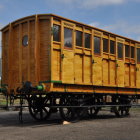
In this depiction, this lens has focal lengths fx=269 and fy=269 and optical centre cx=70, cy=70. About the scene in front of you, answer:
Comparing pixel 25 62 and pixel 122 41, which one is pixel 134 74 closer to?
pixel 122 41

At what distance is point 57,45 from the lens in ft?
37.2

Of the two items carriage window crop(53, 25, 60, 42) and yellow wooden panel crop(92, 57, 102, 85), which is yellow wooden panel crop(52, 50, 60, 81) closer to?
carriage window crop(53, 25, 60, 42)

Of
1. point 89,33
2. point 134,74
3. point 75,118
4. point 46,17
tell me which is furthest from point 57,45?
point 134,74

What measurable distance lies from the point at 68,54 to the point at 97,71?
217 cm

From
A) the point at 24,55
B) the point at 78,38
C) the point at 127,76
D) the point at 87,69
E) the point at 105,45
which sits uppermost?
the point at 78,38

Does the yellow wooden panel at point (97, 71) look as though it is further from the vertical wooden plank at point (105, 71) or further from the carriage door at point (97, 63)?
the vertical wooden plank at point (105, 71)

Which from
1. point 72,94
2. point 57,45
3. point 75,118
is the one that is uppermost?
point 57,45

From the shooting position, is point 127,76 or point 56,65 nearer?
point 56,65

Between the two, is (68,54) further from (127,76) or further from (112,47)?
(127,76)

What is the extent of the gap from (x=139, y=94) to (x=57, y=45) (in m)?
7.13

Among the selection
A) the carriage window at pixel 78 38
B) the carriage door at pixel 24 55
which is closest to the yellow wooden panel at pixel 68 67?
the carriage window at pixel 78 38

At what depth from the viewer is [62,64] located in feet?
37.4

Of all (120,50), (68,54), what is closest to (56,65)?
(68,54)

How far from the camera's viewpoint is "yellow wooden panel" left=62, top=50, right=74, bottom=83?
37.8 feet
